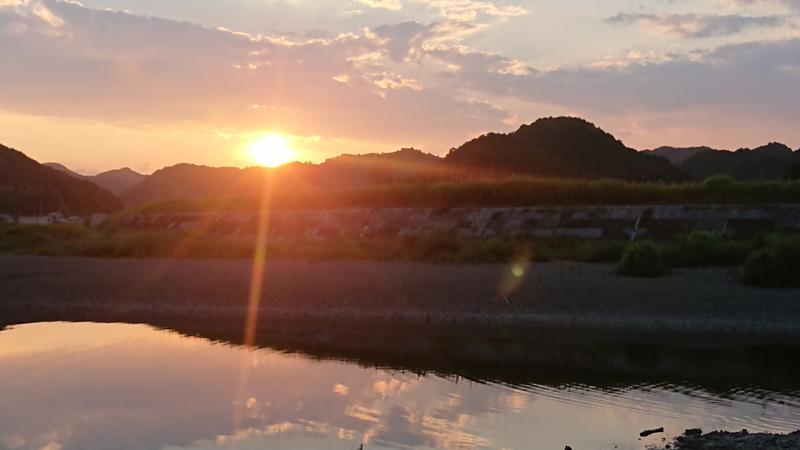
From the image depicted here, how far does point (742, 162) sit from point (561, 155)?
1404 centimetres

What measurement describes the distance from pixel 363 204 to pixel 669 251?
55.8 feet

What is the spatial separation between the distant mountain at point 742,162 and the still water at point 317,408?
146 feet

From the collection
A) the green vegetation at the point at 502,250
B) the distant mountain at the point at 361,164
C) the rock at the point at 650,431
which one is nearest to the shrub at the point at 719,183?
the green vegetation at the point at 502,250

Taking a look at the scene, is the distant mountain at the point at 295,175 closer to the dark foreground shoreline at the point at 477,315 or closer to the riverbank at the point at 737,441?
the dark foreground shoreline at the point at 477,315

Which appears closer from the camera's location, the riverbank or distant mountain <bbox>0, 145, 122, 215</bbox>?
the riverbank

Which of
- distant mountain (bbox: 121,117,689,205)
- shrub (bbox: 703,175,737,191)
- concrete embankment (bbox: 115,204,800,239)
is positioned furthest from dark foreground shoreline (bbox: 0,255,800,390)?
distant mountain (bbox: 121,117,689,205)

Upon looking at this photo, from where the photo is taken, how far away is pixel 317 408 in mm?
10984

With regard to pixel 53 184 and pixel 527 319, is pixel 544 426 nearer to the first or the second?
pixel 527 319

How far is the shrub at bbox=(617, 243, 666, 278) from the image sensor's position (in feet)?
66.7

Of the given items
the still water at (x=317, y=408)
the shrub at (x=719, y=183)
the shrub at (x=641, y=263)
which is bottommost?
the still water at (x=317, y=408)

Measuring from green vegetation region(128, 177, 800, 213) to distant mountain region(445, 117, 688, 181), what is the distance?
20704mm

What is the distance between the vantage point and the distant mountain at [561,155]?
58.5 meters

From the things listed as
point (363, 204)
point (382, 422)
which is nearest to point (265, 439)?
point (382, 422)

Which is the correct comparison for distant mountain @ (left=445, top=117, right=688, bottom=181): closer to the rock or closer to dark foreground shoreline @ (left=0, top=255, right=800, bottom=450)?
dark foreground shoreline @ (left=0, top=255, right=800, bottom=450)
